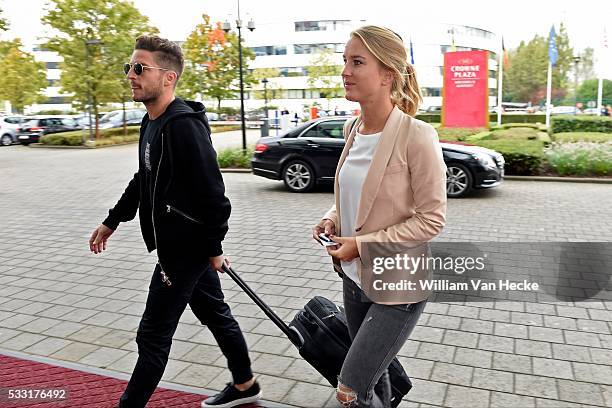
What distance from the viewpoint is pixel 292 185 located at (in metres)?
11.8

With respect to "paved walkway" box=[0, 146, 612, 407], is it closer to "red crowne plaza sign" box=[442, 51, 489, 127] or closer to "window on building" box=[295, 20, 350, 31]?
"red crowne plaza sign" box=[442, 51, 489, 127]

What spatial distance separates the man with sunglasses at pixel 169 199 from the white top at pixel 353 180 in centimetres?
66

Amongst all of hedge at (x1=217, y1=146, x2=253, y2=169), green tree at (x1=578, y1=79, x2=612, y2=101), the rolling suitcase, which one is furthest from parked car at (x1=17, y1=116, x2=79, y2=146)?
green tree at (x1=578, y1=79, x2=612, y2=101)

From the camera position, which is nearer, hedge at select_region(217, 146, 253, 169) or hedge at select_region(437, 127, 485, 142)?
hedge at select_region(217, 146, 253, 169)

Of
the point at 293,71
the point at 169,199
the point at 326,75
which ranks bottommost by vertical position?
the point at 169,199

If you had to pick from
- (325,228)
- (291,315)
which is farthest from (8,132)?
(325,228)

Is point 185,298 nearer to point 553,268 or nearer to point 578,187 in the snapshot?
point 553,268

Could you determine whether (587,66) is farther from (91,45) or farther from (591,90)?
(91,45)

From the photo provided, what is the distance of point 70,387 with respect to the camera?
11.5ft

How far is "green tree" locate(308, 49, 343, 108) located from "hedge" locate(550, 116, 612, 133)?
3149cm

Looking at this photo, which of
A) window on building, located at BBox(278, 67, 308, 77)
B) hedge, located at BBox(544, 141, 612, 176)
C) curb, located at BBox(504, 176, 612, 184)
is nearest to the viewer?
curb, located at BBox(504, 176, 612, 184)

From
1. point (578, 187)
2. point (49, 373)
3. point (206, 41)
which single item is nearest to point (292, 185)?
point (578, 187)

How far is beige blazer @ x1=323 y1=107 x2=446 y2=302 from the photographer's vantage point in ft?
6.88

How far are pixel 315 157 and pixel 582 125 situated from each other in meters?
20.0
